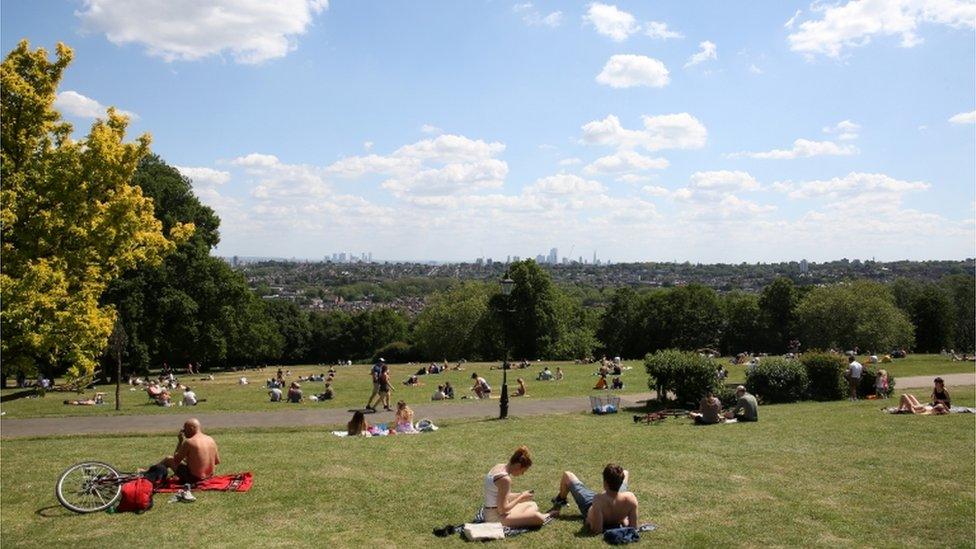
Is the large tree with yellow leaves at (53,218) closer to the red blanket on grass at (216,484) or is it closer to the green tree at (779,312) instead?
the red blanket on grass at (216,484)

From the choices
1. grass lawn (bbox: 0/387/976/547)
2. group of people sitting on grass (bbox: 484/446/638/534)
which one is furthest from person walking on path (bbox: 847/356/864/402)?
group of people sitting on grass (bbox: 484/446/638/534)

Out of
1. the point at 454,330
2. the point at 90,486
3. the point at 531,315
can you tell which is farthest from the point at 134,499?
the point at 454,330

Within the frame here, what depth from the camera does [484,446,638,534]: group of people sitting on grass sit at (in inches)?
360

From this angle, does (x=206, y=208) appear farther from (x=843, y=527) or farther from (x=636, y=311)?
(x=636, y=311)

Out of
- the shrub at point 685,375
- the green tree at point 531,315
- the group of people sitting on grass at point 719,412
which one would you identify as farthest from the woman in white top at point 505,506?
the green tree at point 531,315

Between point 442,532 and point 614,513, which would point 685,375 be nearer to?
point 614,513

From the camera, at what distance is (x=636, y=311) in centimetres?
8994

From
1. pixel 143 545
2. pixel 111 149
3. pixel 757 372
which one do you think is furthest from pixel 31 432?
pixel 757 372

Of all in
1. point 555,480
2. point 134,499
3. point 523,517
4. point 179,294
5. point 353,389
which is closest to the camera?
point 523,517

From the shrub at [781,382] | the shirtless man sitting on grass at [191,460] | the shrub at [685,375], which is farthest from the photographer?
the shrub at [781,382]

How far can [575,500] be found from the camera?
9.98 metres

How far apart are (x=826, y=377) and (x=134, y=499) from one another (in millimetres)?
22564

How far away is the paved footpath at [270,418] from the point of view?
67.8 ft

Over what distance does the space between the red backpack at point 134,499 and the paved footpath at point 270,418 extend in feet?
35.6
